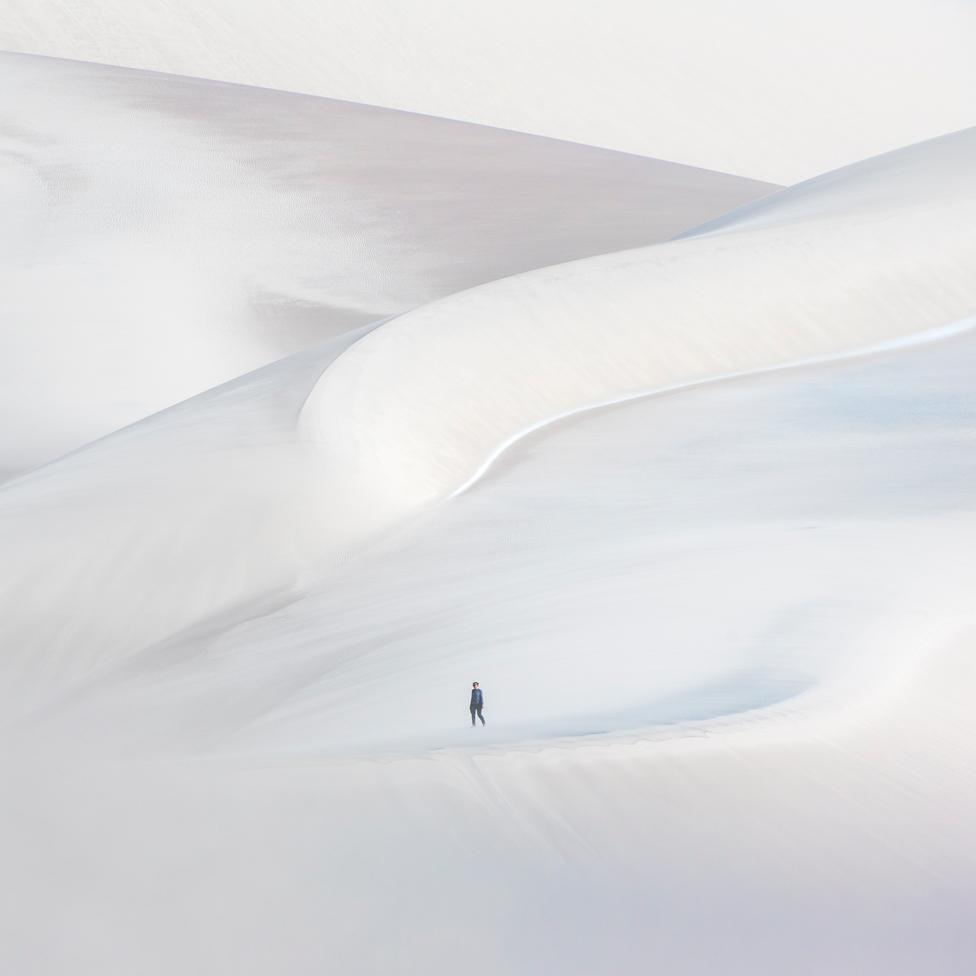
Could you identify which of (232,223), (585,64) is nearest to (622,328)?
(232,223)

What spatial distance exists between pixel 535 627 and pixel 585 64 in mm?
23933

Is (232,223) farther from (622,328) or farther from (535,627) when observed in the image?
(535,627)

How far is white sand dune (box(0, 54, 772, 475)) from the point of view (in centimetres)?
1091

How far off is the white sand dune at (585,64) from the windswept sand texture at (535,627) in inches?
575

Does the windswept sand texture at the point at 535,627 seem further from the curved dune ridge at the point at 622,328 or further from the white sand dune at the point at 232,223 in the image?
the white sand dune at the point at 232,223

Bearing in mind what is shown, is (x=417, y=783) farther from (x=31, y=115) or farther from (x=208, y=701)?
(x=31, y=115)

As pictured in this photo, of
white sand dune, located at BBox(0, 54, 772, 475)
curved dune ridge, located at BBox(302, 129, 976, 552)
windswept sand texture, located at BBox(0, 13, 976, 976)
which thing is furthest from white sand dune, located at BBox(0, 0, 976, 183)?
curved dune ridge, located at BBox(302, 129, 976, 552)

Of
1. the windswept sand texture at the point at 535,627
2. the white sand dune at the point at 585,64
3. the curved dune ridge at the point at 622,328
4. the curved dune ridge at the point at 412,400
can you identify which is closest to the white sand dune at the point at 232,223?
the windswept sand texture at the point at 535,627

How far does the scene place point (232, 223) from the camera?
13.7 metres

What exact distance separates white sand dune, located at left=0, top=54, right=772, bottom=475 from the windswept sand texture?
0.20m

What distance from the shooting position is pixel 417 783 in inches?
142

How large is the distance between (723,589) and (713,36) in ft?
88.8

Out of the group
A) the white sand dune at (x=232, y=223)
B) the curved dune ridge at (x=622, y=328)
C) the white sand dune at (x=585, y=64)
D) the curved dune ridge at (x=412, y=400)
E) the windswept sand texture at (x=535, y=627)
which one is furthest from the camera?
the white sand dune at (x=585, y=64)

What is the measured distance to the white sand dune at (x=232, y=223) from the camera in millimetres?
10906
